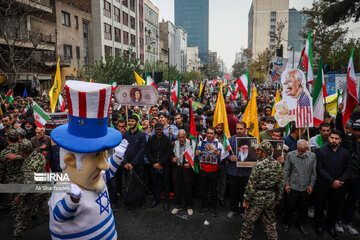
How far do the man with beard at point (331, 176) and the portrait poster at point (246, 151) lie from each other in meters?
1.10

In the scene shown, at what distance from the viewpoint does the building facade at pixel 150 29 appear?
48297mm

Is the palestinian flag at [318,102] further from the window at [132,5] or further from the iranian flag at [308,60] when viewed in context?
the window at [132,5]

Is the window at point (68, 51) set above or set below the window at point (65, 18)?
below

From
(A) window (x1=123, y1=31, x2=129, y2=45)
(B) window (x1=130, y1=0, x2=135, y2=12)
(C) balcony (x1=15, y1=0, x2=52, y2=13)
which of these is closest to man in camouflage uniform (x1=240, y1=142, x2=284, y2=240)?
(C) balcony (x1=15, y1=0, x2=52, y2=13)

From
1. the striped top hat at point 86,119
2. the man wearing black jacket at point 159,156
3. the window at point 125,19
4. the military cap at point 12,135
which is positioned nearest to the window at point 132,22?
the window at point 125,19

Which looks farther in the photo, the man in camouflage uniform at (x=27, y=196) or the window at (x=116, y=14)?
the window at (x=116, y=14)

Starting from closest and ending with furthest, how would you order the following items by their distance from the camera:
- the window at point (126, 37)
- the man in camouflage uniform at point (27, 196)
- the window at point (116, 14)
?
the man in camouflage uniform at point (27, 196) < the window at point (116, 14) < the window at point (126, 37)

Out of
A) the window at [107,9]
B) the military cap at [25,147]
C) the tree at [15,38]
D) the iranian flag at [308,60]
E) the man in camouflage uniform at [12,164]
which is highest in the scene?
the window at [107,9]

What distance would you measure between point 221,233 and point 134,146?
8.03 feet

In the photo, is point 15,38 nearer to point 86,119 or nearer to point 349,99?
point 86,119

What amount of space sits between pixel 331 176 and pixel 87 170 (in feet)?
13.2

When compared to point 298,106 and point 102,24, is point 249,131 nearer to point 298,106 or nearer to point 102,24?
point 298,106

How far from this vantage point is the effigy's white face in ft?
8.10

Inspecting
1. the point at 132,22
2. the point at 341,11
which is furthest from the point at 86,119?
the point at 132,22
